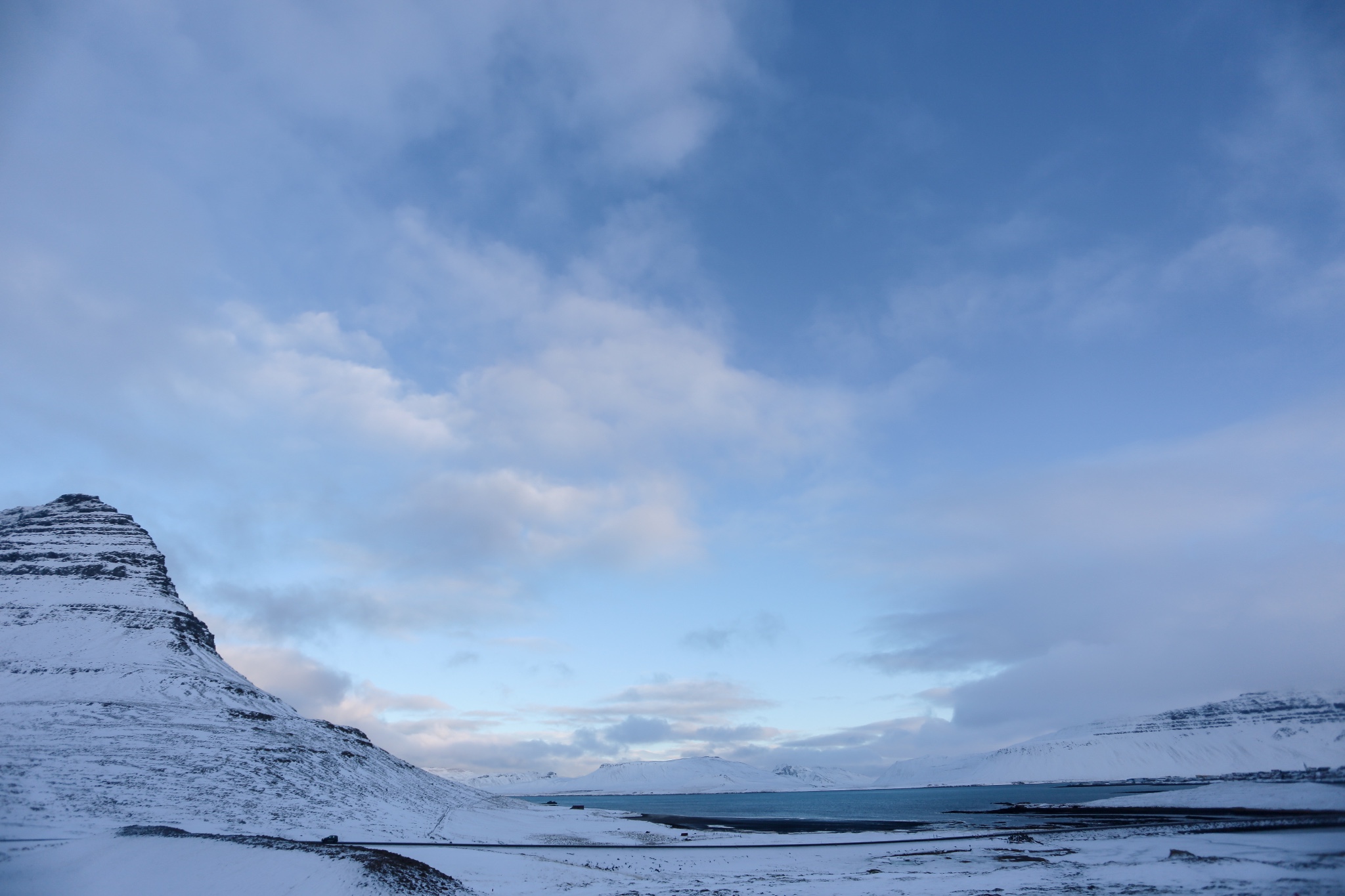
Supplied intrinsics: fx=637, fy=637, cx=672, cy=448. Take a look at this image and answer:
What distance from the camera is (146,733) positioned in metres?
79.2

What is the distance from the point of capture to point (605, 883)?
3816cm

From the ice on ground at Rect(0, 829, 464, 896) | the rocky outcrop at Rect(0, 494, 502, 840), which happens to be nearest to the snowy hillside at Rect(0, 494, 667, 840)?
the rocky outcrop at Rect(0, 494, 502, 840)

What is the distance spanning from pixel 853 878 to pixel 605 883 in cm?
1496

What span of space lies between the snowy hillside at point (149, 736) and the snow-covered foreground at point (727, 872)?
59.7 ft

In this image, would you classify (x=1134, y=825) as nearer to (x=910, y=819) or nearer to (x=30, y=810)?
(x=910, y=819)

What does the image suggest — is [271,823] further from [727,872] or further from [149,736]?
[727,872]

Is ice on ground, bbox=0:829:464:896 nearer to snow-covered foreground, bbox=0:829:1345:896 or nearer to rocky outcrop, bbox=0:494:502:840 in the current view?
snow-covered foreground, bbox=0:829:1345:896

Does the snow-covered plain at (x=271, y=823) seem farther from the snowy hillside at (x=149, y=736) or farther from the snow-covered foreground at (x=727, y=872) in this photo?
the snowy hillside at (x=149, y=736)

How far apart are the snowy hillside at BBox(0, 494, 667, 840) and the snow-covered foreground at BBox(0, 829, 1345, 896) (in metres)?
18.2

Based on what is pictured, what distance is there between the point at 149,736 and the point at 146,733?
120 cm

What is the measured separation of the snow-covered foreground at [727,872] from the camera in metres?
26.2

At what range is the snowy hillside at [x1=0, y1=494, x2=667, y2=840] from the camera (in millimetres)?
59281

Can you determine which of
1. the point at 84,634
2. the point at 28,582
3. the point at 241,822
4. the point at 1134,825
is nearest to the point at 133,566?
the point at 28,582

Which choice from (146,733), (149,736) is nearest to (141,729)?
(146,733)
